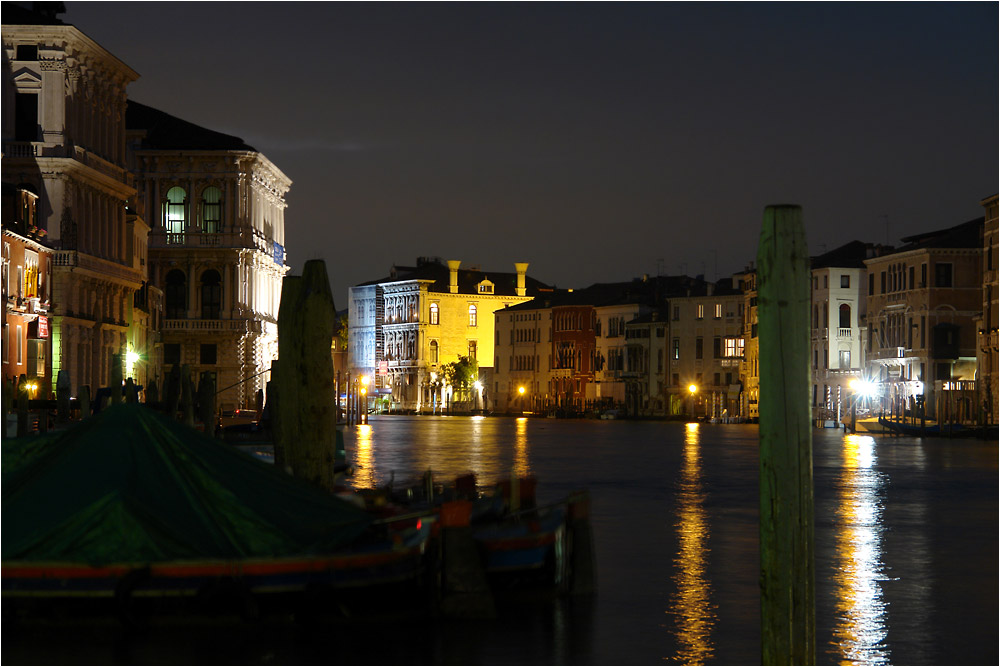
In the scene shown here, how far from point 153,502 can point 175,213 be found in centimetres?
6447

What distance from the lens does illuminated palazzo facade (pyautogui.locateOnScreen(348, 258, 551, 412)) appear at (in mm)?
127125

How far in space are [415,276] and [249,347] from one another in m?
55.4

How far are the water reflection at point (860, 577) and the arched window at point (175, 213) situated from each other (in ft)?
163

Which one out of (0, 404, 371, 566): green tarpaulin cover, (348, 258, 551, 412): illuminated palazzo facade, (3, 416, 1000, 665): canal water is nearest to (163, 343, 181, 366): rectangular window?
(3, 416, 1000, 665): canal water

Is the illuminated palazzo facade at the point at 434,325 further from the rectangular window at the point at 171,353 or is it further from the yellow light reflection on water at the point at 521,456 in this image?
the yellow light reflection on water at the point at 521,456

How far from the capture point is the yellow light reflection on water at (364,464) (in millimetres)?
29972

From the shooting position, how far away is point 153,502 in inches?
507

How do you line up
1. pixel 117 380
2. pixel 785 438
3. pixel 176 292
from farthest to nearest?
pixel 176 292 → pixel 117 380 → pixel 785 438

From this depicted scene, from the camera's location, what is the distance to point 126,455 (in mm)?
13227

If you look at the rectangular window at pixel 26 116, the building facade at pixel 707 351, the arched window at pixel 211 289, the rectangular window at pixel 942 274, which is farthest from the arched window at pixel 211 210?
the building facade at pixel 707 351

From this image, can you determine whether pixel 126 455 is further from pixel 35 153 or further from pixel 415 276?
pixel 415 276

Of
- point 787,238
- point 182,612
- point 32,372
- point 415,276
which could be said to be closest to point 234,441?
point 32,372

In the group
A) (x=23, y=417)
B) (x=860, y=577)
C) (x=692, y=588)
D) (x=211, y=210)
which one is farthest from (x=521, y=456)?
(x=211, y=210)

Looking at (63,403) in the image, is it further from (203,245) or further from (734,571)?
(203,245)
